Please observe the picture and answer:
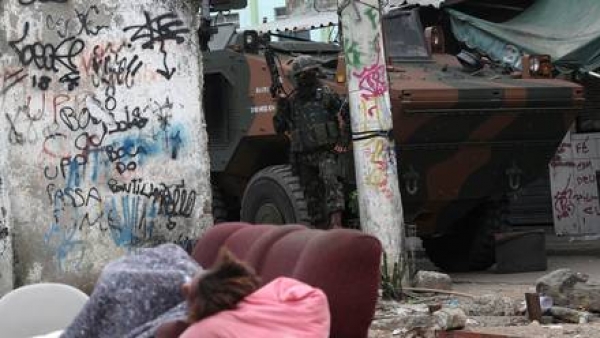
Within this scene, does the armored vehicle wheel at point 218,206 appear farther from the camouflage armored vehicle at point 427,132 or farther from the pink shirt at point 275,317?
the pink shirt at point 275,317

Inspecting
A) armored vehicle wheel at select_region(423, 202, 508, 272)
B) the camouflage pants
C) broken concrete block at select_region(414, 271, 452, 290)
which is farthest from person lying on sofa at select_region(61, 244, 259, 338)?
armored vehicle wheel at select_region(423, 202, 508, 272)

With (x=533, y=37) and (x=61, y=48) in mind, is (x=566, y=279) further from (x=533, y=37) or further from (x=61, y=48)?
(x=533, y=37)

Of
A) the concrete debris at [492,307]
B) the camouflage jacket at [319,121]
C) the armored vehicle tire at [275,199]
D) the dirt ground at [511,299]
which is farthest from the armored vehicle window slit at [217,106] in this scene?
the concrete debris at [492,307]

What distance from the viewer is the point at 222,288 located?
127 inches

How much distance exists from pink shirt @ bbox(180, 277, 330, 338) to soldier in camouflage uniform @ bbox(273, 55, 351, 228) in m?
5.39

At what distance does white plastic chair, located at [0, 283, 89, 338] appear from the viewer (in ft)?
14.8

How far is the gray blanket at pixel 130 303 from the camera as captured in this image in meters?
4.01

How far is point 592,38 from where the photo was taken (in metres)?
11.7

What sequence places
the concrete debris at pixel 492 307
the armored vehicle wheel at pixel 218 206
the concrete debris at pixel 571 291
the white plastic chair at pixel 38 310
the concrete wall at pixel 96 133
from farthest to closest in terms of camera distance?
the armored vehicle wheel at pixel 218 206
the concrete wall at pixel 96 133
the concrete debris at pixel 492 307
the concrete debris at pixel 571 291
the white plastic chair at pixel 38 310

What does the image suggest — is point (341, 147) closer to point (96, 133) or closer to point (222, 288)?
point (96, 133)

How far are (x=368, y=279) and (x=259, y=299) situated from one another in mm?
601

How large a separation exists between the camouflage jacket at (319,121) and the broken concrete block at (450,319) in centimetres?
269

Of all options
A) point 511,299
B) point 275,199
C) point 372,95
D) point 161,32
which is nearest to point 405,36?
point 275,199

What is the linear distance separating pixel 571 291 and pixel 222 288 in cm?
441
